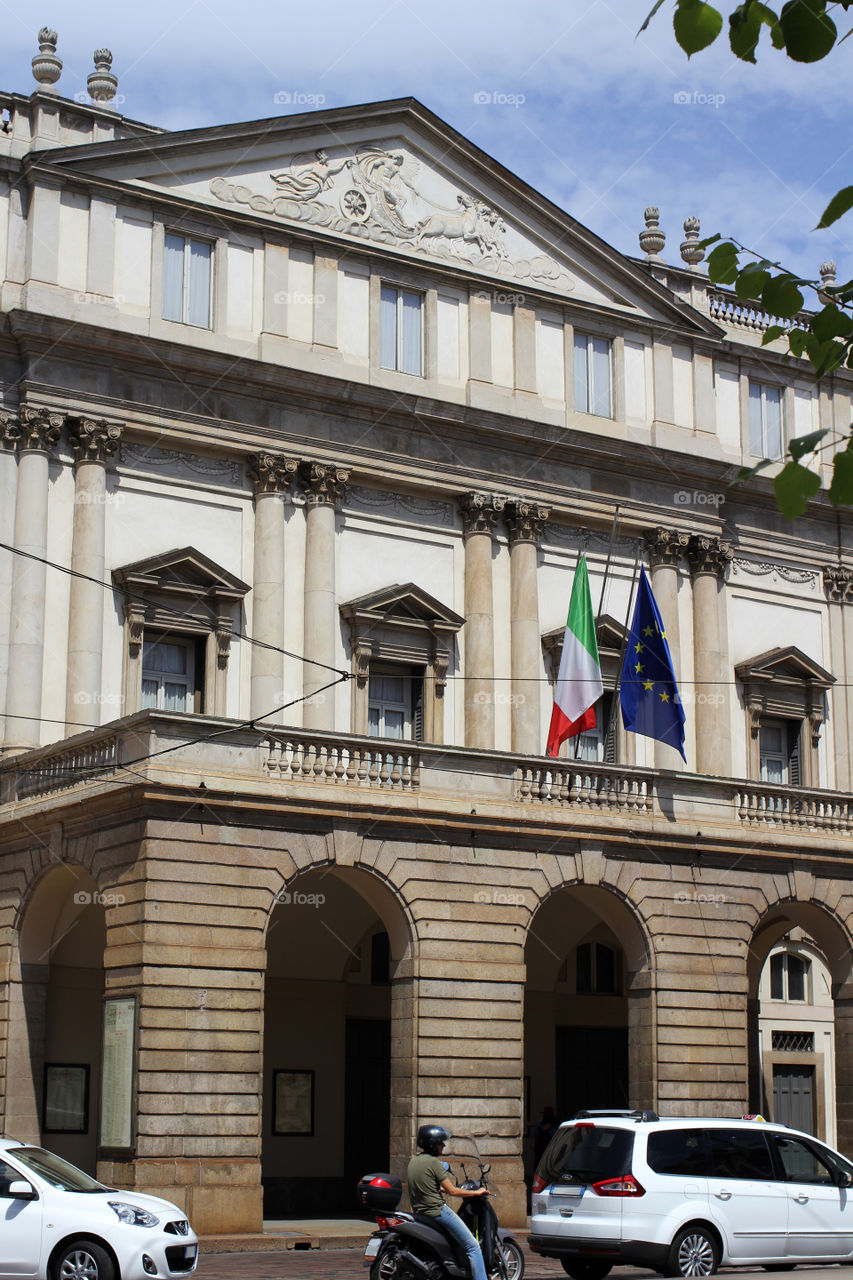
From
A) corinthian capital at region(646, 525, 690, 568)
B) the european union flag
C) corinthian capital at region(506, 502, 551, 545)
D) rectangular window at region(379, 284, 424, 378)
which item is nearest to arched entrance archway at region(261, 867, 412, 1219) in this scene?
the european union flag

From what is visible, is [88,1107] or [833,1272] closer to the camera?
[833,1272]

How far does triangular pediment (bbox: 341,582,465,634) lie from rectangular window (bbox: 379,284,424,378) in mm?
4531

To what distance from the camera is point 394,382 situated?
116ft

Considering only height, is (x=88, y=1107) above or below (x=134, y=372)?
below

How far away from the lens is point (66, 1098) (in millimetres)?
29891

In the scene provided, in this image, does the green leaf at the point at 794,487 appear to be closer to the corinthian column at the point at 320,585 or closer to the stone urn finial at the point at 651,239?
the corinthian column at the point at 320,585

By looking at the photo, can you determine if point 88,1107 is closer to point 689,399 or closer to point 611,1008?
point 611,1008

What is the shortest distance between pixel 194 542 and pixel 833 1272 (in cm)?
1831

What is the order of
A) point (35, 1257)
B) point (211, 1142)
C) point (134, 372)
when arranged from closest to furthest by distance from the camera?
point (35, 1257)
point (211, 1142)
point (134, 372)

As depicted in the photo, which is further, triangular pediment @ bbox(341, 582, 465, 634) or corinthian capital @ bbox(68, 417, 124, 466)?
triangular pediment @ bbox(341, 582, 465, 634)

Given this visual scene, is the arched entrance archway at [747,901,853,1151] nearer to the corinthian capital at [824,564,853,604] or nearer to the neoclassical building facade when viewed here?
the neoclassical building facade

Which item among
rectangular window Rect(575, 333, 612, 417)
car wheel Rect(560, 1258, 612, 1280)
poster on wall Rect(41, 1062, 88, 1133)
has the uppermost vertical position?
rectangular window Rect(575, 333, 612, 417)

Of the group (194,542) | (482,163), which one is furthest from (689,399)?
(194,542)

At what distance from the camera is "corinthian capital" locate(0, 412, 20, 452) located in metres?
31.5
